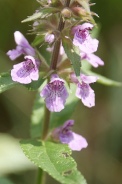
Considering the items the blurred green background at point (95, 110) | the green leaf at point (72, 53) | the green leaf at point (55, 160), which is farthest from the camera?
the blurred green background at point (95, 110)

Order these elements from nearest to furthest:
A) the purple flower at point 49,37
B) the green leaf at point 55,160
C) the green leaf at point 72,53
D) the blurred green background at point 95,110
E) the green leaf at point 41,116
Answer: the green leaf at point 55,160 → the green leaf at point 72,53 → the purple flower at point 49,37 → the green leaf at point 41,116 → the blurred green background at point 95,110

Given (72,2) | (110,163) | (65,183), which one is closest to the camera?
(65,183)

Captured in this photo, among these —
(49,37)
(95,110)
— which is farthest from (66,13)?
(95,110)

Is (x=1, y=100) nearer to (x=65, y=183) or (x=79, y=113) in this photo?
(x=79, y=113)

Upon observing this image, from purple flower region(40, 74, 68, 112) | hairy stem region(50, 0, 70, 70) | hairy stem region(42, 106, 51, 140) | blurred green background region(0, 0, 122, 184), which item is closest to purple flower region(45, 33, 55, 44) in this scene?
hairy stem region(50, 0, 70, 70)

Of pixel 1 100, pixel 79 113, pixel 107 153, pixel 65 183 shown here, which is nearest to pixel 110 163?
pixel 107 153

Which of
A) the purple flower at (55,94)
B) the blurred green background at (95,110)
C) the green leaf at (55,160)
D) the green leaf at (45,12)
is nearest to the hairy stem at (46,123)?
the green leaf at (55,160)

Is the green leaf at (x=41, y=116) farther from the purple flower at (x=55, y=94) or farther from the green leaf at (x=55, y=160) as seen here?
the purple flower at (x=55, y=94)
